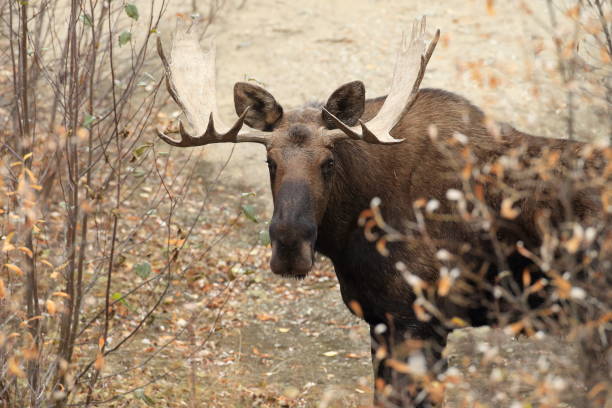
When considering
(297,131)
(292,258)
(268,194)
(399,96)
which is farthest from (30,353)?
(268,194)

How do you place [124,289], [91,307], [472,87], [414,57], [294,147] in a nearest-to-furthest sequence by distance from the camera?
[294,147], [414,57], [91,307], [124,289], [472,87]

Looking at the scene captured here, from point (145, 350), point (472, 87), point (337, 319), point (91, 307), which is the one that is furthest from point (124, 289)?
point (472, 87)

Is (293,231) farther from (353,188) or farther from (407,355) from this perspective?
(407,355)

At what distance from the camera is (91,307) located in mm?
8195

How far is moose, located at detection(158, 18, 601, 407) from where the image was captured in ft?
18.3

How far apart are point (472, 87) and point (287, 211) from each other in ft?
24.0

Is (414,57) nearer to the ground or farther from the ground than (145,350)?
farther from the ground

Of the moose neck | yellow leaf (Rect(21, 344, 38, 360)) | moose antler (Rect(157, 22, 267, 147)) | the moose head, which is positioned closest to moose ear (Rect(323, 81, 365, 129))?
the moose head

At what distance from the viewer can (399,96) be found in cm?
583

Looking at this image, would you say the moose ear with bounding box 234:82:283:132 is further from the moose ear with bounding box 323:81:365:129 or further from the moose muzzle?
the moose muzzle

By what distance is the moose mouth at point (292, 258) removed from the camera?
16.9ft

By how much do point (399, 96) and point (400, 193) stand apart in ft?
2.09

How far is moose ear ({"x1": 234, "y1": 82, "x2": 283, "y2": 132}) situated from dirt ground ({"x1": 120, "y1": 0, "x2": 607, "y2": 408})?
0.58 m

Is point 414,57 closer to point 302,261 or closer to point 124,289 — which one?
point 302,261
